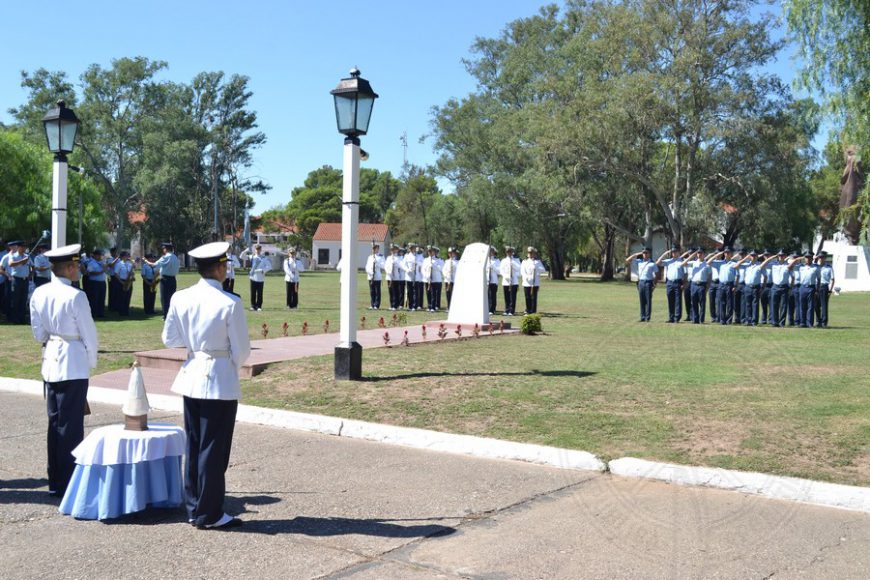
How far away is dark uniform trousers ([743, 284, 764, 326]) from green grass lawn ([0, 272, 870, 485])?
4.59m

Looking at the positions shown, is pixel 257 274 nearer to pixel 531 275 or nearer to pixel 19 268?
pixel 19 268

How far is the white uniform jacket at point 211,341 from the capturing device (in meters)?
5.68

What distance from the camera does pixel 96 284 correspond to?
23.0m

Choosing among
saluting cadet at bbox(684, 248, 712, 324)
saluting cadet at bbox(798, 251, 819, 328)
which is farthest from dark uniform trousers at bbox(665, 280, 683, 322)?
saluting cadet at bbox(798, 251, 819, 328)

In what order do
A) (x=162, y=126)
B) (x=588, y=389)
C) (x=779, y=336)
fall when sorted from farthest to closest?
(x=162, y=126) → (x=779, y=336) → (x=588, y=389)

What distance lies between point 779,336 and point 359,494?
14807mm

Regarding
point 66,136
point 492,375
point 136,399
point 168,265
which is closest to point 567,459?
point 136,399

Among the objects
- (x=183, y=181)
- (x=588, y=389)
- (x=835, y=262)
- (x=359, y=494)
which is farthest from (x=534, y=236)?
(x=359, y=494)

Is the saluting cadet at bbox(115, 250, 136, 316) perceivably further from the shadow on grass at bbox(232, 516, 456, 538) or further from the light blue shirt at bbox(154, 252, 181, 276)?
the shadow on grass at bbox(232, 516, 456, 538)

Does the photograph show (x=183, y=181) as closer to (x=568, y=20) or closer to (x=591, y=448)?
(x=568, y=20)

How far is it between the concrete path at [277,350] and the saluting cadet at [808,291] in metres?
8.36

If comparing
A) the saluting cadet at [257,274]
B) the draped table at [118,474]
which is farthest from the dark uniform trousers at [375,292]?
the draped table at [118,474]

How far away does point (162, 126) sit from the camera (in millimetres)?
74438

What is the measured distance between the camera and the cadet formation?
73.2 ft
